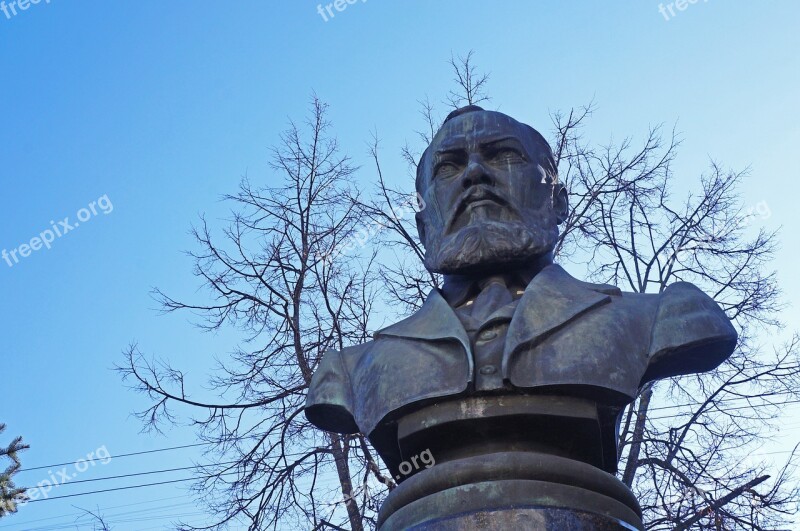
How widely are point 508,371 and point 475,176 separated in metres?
1.18

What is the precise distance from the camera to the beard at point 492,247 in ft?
14.3

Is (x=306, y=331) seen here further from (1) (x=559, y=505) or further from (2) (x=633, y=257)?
(1) (x=559, y=505)

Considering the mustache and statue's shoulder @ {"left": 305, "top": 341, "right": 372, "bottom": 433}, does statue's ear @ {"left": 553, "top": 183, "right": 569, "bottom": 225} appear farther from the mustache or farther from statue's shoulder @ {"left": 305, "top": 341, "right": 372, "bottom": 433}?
statue's shoulder @ {"left": 305, "top": 341, "right": 372, "bottom": 433}

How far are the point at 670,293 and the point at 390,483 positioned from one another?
12.1 feet

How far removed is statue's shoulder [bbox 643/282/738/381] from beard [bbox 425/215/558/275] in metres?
0.66

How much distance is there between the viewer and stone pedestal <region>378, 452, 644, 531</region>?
3.32 metres

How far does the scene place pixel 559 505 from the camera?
3.38m

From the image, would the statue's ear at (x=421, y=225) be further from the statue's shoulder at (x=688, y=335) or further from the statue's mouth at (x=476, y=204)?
the statue's shoulder at (x=688, y=335)

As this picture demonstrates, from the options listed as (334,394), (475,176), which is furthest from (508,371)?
Answer: (475,176)

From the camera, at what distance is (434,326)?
4.12m

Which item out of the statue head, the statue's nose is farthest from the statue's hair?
the statue's nose

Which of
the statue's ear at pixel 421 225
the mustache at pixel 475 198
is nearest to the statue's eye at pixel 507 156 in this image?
the mustache at pixel 475 198

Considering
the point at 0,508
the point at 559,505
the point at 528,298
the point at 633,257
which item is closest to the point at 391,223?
the point at 633,257

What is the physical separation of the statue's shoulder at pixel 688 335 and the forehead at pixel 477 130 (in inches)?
47.4
